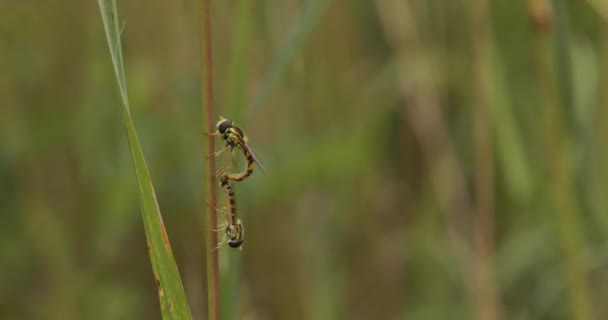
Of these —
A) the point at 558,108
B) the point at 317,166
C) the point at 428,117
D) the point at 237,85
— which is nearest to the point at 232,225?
the point at 237,85

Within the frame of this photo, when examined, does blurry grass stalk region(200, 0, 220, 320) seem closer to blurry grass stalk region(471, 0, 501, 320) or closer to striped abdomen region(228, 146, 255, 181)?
striped abdomen region(228, 146, 255, 181)

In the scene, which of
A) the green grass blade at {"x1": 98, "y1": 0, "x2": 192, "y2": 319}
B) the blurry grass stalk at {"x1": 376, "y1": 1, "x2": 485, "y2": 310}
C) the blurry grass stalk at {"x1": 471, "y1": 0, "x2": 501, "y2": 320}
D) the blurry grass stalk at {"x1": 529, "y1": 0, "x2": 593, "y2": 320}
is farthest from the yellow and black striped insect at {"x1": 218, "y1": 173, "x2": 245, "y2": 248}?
the blurry grass stalk at {"x1": 376, "y1": 1, "x2": 485, "y2": 310}

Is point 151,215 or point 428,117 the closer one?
point 151,215

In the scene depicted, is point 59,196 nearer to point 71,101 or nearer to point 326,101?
point 71,101

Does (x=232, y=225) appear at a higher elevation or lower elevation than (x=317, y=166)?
lower

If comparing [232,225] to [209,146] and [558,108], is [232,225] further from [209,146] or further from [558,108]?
[558,108]

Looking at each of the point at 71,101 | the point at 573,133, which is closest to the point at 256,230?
the point at 71,101
